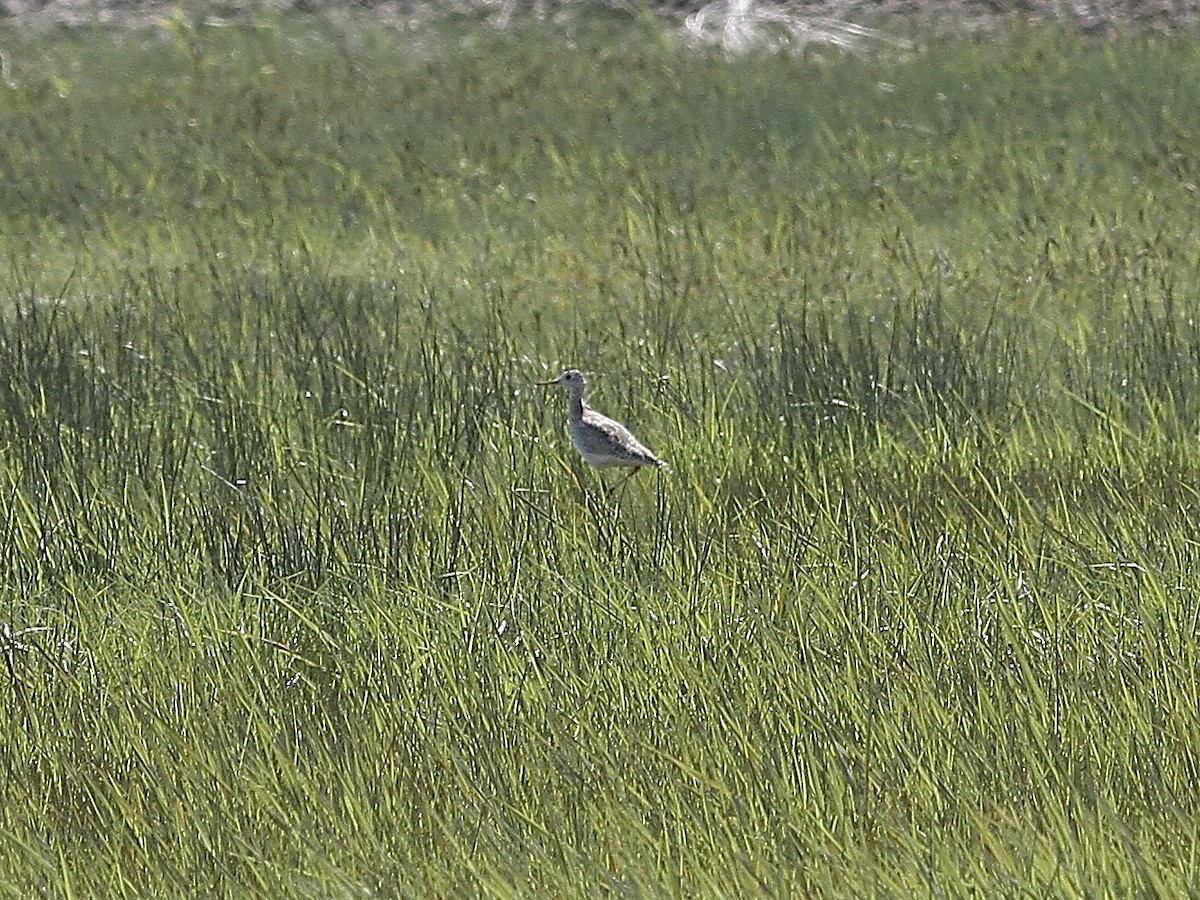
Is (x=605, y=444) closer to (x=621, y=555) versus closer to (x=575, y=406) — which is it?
(x=575, y=406)

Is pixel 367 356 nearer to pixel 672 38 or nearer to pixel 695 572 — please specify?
pixel 695 572

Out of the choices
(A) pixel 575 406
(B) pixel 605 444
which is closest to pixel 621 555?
(B) pixel 605 444

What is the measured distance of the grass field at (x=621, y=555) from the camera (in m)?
3.57

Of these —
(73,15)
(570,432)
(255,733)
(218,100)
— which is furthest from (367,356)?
(73,15)

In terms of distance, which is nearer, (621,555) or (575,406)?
(621,555)

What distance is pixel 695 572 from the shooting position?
4801mm

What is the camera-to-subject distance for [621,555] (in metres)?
4.72

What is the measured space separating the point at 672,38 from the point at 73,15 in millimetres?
5702

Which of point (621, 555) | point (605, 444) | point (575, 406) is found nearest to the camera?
point (621, 555)

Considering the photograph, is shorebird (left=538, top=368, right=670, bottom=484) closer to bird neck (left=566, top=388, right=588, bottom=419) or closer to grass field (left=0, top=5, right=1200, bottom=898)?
bird neck (left=566, top=388, right=588, bottom=419)

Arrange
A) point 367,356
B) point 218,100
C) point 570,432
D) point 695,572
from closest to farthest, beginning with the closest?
A: 1. point 695,572
2. point 570,432
3. point 367,356
4. point 218,100

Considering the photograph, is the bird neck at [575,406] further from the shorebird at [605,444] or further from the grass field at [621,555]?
the grass field at [621,555]

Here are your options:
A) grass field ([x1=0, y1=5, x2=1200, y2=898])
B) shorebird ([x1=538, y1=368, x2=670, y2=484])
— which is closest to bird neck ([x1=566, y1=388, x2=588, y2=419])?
shorebird ([x1=538, y1=368, x2=670, y2=484])

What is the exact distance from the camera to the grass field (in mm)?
3570
